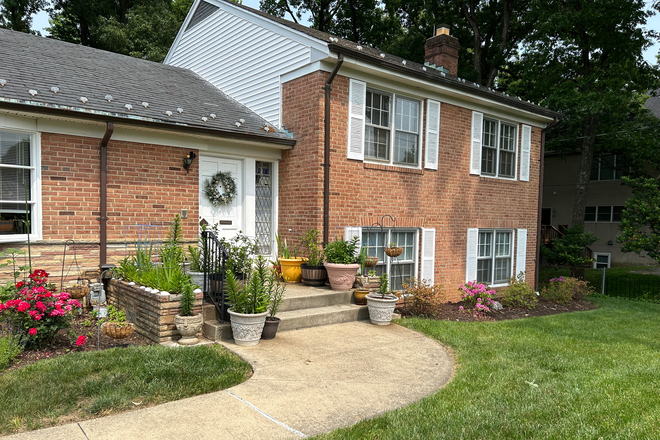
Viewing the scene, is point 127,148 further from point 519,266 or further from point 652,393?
point 519,266

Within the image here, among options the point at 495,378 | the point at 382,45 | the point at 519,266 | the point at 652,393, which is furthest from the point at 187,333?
the point at 382,45

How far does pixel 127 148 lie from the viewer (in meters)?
7.02

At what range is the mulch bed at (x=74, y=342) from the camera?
4679 millimetres

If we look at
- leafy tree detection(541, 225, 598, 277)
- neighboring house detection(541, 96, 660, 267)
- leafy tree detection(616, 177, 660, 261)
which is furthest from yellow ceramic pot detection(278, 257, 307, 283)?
neighboring house detection(541, 96, 660, 267)

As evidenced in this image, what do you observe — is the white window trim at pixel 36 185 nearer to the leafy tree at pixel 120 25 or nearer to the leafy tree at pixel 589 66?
the leafy tree at pixel 120 25

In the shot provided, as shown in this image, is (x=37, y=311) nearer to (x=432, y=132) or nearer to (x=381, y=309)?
(x=381, y=309)

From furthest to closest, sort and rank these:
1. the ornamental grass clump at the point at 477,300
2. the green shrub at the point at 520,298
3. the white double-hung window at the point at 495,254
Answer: the white double-hung window at the point at 495,254, the green shrub at the point at 520,298, the ornamental grass clump at the point at 477,300

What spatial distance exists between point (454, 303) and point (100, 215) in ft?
25.2

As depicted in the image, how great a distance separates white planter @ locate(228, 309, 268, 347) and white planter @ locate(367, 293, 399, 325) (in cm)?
206

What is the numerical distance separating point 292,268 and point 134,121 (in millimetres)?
3589

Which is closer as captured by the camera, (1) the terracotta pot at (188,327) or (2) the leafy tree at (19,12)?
(1) the terracotta pot at (188,327)

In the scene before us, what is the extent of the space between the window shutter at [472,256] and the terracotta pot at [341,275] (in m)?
4.63

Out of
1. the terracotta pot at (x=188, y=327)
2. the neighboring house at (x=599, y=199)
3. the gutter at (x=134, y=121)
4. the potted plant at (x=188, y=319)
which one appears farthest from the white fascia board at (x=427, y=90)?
the neighboring house at (x=599, y=199)

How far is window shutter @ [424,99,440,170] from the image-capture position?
9656 mm
